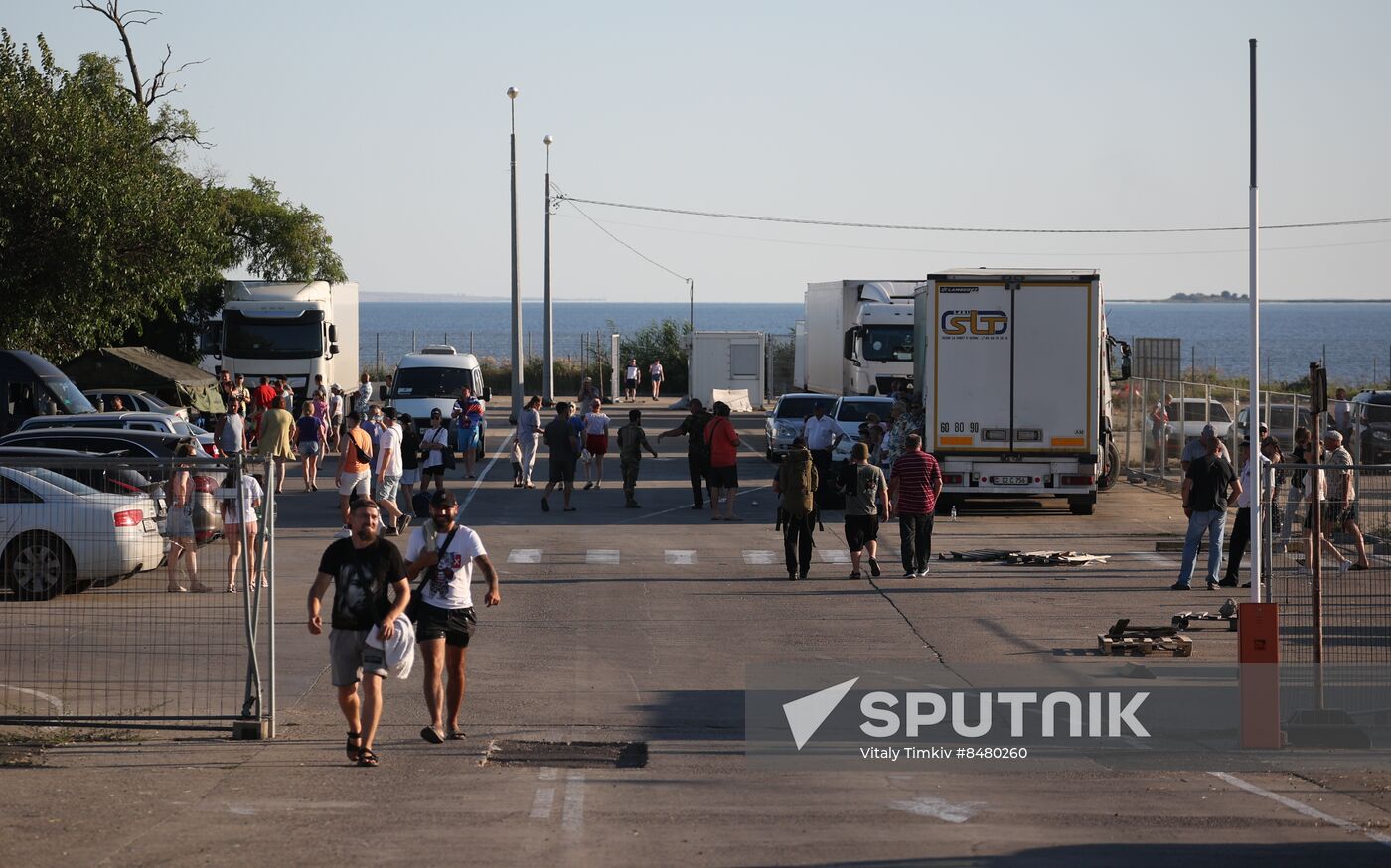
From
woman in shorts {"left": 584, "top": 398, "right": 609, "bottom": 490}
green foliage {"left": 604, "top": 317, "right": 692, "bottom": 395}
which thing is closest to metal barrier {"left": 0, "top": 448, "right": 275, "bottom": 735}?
woman in shorts {"left": 584, "top": 398, "right": 609, "bottom": 490}

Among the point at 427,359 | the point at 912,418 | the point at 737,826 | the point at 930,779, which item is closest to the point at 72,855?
the point at 737,826

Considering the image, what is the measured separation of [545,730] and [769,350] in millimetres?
49980

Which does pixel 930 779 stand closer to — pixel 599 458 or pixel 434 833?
pixel 434 833

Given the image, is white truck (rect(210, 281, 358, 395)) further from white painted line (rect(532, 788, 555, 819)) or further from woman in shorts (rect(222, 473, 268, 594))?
white painted line (rect(532, 788, 555, 819))

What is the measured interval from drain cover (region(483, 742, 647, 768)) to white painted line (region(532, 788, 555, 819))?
72 cm

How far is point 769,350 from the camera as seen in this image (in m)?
60.1

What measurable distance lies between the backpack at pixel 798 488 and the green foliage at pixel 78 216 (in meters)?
18.7

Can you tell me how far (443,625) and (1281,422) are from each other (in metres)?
33.6

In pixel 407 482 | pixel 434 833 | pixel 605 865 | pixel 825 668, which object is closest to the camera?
pixel 605 865

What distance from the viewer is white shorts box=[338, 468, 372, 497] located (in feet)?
69.5

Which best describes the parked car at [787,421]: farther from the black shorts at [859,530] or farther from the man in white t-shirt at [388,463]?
the black shorts at [859,530]

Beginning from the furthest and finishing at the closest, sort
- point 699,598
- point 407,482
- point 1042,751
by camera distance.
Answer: point 407,482, point 699,598, point 1042,751

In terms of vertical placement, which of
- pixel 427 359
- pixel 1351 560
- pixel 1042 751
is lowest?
pixel 1042 751

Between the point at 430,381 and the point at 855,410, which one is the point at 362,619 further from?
the point at 430,381
